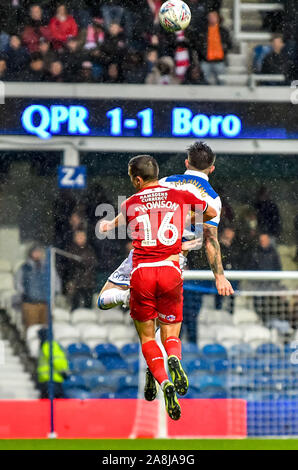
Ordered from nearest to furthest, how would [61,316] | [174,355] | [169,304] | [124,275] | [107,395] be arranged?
1. [174,355]
2. [169,304]
3. [124,275]
4. [107,395]
5. [61,316]

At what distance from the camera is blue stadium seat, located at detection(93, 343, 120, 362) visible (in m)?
14.7

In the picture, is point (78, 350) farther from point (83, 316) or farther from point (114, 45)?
point (114, 45)

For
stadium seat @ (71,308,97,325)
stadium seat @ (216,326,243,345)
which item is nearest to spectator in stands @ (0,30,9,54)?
stadium seat @ (71,308,97,325)

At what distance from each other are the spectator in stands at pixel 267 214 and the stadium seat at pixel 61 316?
4591mm

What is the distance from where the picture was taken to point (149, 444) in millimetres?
10609

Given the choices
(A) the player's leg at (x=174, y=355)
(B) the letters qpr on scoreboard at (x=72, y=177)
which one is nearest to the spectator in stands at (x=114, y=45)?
(B) the letters qpr on scoreboard at (x=72, y=177)

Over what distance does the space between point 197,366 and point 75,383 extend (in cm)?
168

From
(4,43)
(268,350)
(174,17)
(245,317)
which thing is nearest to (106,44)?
(4,43)

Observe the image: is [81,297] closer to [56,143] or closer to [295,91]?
[56,143]

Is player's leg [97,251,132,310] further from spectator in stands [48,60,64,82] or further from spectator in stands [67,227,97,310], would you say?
spectator in stands [48,60,64,82]

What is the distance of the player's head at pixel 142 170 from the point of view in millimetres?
7652

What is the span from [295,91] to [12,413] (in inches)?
318

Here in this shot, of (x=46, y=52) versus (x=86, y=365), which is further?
(x=46, y=52)

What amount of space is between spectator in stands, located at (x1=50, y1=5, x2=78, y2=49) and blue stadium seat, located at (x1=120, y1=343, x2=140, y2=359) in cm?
653
